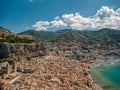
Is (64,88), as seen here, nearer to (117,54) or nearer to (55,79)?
(55,79)

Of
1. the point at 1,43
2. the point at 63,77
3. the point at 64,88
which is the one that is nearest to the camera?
the point at 64,88

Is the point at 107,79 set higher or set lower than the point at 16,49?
lower

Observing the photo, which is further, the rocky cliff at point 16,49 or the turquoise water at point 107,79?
the rocky cliff at point 16,49

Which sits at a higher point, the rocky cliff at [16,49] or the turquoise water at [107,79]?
the rocky cliff at [16,49]

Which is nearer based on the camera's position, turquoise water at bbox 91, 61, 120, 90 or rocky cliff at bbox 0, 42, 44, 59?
turquoise water at bbox 91, 61, 120, 90

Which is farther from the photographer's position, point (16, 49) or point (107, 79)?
point (16, 49)

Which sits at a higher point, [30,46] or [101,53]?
[30,46]

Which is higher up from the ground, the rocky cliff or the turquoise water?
the rocky cliff

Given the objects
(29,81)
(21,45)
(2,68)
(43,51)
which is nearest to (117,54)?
(43,51)
